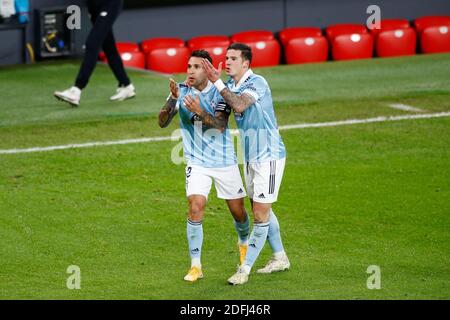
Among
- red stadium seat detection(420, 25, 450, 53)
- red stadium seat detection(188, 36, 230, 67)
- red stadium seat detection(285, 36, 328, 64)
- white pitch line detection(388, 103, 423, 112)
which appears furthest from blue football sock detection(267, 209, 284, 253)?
red stadium seat detection(420, 25, 450, 53)

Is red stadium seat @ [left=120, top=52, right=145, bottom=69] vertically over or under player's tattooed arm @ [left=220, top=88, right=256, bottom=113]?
under

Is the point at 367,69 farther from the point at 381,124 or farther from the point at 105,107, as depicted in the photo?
the point at 105,107

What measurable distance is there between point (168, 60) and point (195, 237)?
8.96 m

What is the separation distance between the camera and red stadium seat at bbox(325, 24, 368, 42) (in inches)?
738

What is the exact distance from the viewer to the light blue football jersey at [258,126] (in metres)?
9.09

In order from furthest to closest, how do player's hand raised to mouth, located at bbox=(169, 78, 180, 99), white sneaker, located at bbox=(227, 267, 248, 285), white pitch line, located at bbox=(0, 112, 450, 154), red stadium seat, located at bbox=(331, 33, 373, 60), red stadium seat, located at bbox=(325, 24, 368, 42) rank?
red stadium seat, located at bbox=(325, 24, 368, 42) → red stadium seat, located at bbox=(331, 33, 373, 60) → white pitch line, located at bbox=(0, 112, 450, 154) → white sneaker, located at bbox=(227, 267, 248, 285) → player's hand raised to mouth, located at bbox=(169, 78, 180, 99)

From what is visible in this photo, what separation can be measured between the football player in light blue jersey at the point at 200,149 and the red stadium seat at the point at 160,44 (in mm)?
8682

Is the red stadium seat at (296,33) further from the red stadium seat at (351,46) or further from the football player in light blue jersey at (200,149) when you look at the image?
the football player in light blue jersey at (200,149)

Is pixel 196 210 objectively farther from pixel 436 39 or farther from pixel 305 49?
pixel 436 39

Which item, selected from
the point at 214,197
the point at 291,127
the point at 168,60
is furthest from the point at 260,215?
the point at 168,60

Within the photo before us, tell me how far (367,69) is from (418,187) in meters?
5.82

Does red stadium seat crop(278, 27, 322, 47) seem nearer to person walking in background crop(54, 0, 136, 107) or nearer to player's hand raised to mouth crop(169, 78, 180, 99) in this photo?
person walking in background crop(54, 0, 136, 107)

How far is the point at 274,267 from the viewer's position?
371 inches

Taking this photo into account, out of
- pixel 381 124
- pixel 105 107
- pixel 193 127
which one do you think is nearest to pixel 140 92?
pixel 105 107
